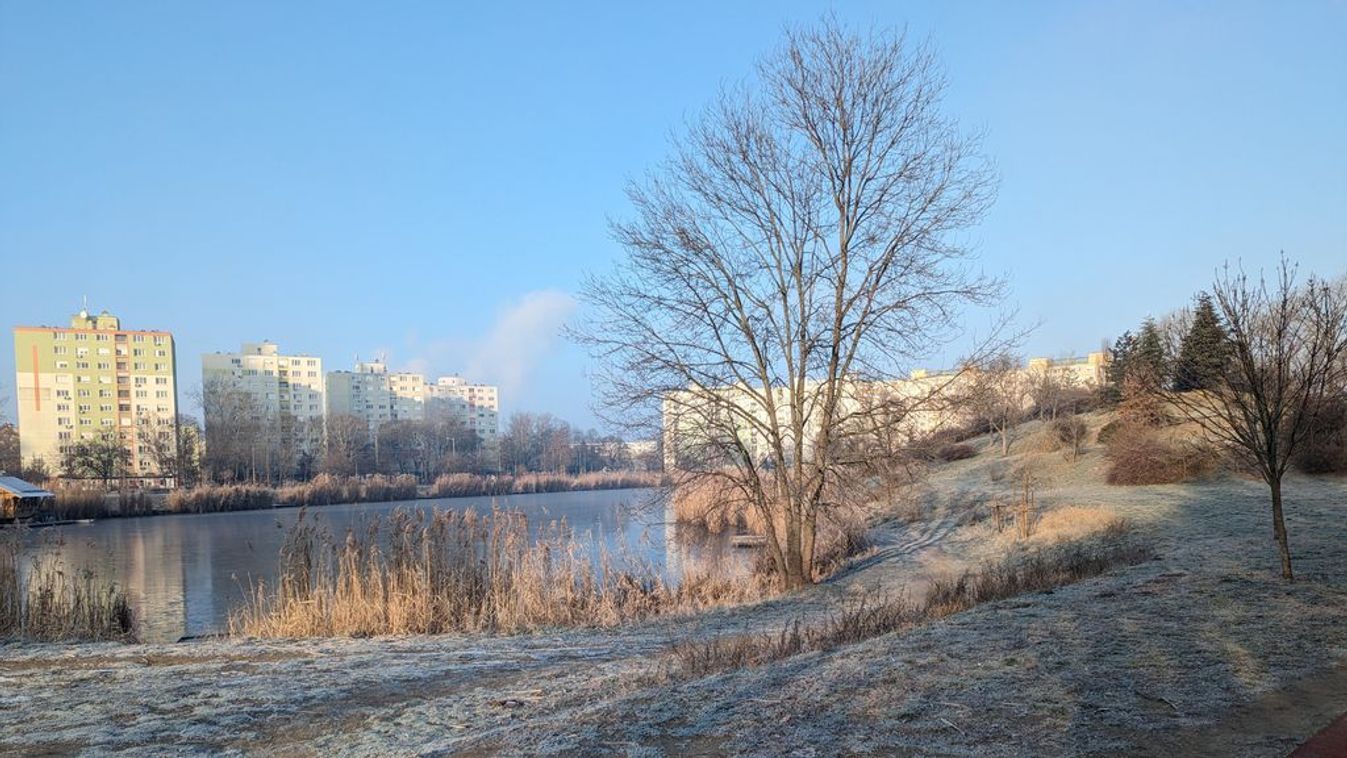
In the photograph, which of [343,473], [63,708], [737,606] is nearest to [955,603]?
[737,606]

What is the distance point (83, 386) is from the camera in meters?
92.6

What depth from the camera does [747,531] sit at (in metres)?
27.9

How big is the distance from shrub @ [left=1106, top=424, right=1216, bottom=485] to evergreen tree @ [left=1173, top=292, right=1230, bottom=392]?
11.9 metres

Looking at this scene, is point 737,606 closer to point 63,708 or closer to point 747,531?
point 63,708

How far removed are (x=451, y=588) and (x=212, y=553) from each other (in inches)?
744

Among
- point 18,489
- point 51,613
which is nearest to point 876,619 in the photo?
point 51,613

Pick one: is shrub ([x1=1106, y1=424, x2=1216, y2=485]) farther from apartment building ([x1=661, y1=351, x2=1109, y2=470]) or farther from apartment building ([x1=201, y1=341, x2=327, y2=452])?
apartment building ([x1=201, y1=341, x2=327, y2=452])

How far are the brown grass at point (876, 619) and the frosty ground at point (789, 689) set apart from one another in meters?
0.37

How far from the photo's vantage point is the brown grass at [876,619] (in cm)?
655

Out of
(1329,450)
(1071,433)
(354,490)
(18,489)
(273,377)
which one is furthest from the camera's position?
(273,377)

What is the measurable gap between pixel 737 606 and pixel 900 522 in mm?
15114

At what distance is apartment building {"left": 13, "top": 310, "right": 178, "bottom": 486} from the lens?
90.8 m

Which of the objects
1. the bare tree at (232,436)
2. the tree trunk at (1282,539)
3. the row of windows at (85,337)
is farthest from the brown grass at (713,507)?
the row of windows at (85,337)

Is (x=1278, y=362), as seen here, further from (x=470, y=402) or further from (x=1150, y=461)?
(x=470, y=402)
